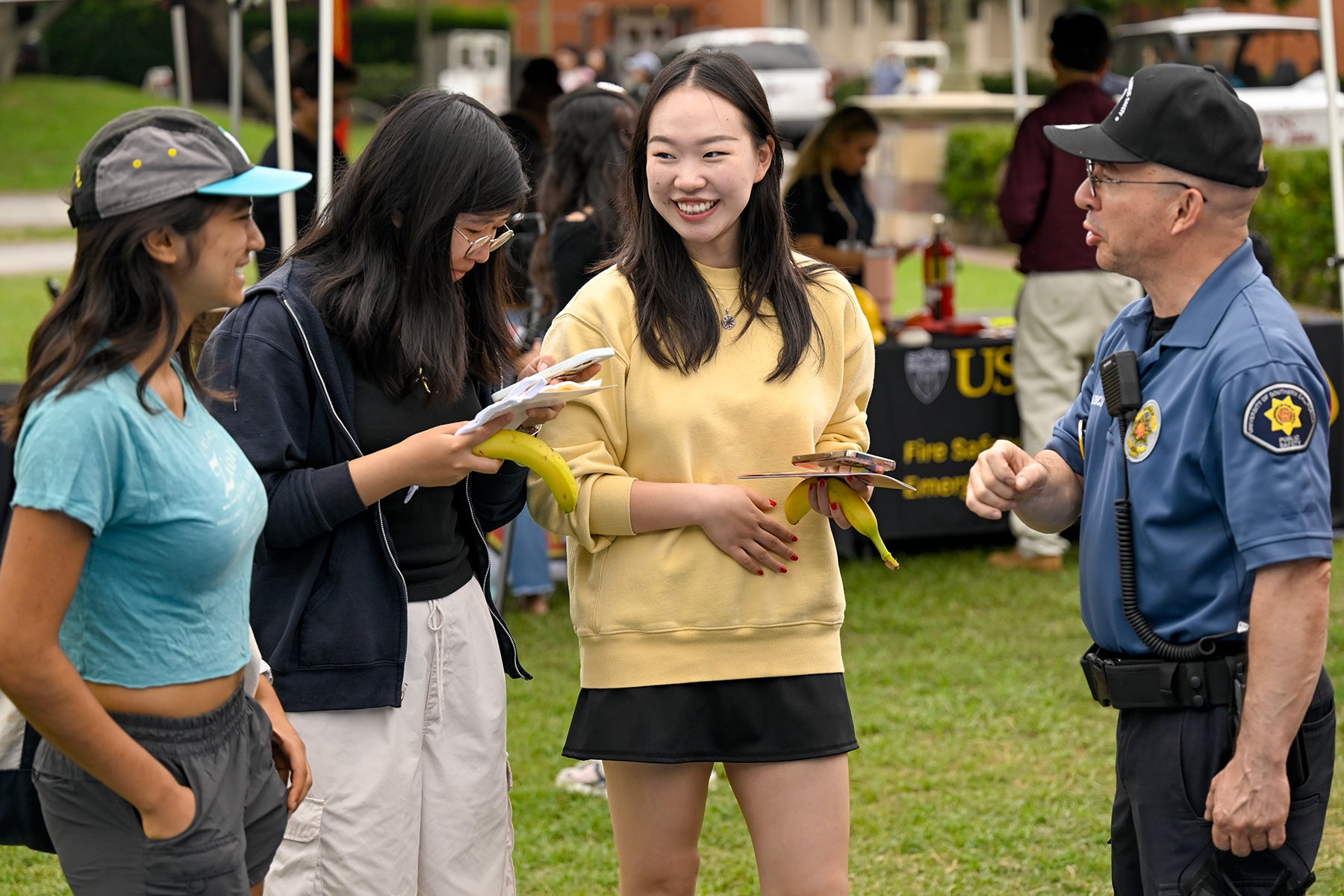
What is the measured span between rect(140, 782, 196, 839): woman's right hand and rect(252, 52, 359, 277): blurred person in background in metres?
4.64

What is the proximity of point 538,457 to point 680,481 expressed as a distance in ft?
1.02

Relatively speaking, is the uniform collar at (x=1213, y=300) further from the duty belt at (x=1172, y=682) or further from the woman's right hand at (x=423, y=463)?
the woman's right hand at (x=423, y=463)

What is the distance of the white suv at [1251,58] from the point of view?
17016mm

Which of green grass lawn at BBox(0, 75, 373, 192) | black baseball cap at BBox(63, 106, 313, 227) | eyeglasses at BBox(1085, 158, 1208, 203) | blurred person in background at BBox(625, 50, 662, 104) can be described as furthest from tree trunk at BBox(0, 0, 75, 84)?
eyeglasses at BBox(1085, 158, 1208, 203)

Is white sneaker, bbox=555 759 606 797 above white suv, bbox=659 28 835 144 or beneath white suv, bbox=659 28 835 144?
beneath

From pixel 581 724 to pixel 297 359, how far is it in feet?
2.63

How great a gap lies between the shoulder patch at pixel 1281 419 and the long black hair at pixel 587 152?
255cm

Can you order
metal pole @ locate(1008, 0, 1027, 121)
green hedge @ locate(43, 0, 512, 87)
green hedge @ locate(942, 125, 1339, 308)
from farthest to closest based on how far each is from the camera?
1. green hedge @ locate(43, 0, 512, 87)
2. green hedge @ locate(942, 125, 1339, 308)
3. metal pole @ locate(1008, 0, 1027, 121)

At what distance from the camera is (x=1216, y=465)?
214 cm

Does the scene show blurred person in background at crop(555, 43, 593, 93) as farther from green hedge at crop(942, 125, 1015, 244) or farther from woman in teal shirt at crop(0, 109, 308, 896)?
woman in teal shirt at crop(0, 109, 308, 896)

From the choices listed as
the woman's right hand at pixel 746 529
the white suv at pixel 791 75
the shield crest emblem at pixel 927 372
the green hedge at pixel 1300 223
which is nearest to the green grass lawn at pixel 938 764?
the shield crest emblem at pixel 927 372

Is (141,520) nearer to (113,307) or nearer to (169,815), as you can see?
(113,307)

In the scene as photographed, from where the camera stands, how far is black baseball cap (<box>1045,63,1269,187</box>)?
7.17 feet

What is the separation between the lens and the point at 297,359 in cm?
228
